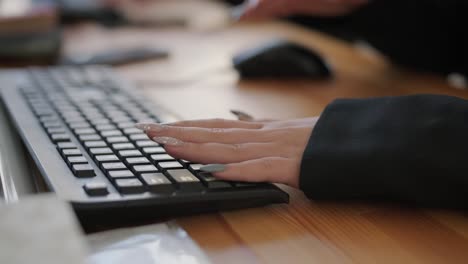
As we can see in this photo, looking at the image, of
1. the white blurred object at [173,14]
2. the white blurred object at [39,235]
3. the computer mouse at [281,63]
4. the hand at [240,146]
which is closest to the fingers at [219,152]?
the hand at [240,146]

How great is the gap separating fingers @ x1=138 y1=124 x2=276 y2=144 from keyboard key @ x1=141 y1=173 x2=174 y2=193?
8 cm

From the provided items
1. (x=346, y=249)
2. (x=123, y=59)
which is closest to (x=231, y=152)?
(x=346, y=249)

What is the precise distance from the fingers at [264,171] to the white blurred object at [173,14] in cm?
94

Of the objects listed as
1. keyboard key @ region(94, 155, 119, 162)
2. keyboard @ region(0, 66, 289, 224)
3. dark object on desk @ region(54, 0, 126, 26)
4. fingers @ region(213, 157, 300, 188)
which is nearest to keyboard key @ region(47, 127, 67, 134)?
keyboard @ region(0, 66, 289, 224)

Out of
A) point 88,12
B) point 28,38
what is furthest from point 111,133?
point 88,12

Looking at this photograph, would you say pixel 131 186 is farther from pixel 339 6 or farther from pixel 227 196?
pixel 339 6

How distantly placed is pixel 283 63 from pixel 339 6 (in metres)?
0.18

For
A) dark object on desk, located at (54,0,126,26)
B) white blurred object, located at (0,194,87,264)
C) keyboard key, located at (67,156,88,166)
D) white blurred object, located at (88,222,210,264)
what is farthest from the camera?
dark object on desk, located at (54,0,126,26)

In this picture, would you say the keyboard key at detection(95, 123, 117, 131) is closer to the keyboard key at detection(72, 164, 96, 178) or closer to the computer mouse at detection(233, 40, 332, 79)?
the keyboard key at detection(72, 164, 96, 178)

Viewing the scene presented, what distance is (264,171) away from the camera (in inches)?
24.1

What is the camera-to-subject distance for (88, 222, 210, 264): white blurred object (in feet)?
1.63

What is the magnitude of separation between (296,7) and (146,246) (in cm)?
79

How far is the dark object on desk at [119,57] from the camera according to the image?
1160 mm

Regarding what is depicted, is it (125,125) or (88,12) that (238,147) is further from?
(88,12)
